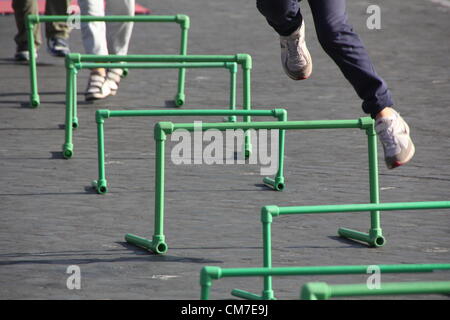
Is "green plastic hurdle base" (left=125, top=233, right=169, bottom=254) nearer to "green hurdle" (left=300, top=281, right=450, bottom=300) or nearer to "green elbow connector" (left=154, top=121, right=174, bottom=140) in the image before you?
"green elbow connector" (left=154, top=121, right=174, bottom=140)

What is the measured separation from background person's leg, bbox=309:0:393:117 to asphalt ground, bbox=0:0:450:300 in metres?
0.95

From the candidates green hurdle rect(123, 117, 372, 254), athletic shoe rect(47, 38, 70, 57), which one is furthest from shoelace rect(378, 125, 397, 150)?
athletic shoe rect(47, 38, 70, 57)

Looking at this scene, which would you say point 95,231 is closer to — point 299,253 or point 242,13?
point 299,253

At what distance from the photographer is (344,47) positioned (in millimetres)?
5965

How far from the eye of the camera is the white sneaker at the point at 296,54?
6.52m

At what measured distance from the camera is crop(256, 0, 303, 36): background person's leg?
6.15m

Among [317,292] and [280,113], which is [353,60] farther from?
[317,292]

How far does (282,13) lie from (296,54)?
0.38 meters

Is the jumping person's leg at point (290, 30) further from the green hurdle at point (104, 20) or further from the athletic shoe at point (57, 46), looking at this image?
the athletic shoe at point (57, 46)

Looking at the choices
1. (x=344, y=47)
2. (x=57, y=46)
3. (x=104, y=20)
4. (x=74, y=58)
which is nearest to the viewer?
(x=344, y=47)

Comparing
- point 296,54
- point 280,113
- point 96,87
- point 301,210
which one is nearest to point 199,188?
point 280,113

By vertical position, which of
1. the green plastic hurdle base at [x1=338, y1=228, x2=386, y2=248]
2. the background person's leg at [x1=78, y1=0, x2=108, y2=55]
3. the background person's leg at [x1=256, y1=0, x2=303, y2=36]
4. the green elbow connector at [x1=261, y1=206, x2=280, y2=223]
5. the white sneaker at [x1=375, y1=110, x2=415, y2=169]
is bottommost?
the green plastic hurdle base at [x1=338, y1=228, x2=386, y2=248]

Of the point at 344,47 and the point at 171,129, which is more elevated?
the point at 344,47

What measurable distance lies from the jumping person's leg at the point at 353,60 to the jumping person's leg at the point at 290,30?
0.20 metres
